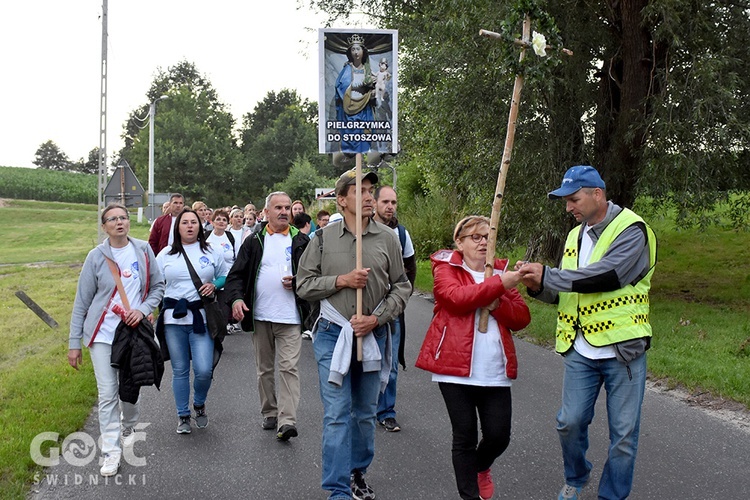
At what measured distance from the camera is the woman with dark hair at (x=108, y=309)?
5852 millimetres

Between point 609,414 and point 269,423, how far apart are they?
3.21 m

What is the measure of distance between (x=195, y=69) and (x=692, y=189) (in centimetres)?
9951

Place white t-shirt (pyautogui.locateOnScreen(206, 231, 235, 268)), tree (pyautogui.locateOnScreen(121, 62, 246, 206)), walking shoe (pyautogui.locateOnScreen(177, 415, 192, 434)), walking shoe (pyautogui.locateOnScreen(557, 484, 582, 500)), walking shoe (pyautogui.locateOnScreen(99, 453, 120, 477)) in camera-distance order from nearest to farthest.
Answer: walking shoe (pyautogui.locateOnScreen(557, 484, 582, 500)) < walking shoe (pyautogui.locateOnScreen(99, 453, 120, 477)) < walking shoe (pyautogui.locateOnScreen(177, 415, 192, 434)) < white t-shirt (pyautogui.locateOnScreen(206, 231, 235, 268)) < tree (pyautogui.locateOnScreen(121, 62, 246, 206))

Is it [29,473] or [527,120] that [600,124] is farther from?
[29,473]

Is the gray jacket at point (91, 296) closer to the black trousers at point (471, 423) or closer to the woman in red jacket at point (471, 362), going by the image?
the woman in red jacket at point (471, 362)

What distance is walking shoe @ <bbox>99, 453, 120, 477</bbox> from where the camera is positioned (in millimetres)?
5673

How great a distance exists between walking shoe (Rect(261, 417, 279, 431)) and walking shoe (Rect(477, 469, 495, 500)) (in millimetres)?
2465

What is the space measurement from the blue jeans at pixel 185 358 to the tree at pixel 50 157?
142 metres

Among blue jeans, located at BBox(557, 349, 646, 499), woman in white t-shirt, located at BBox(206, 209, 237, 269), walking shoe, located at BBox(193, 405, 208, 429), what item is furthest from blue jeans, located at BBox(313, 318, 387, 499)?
woman in white t-shirt, located at BBox(206, 209, 237, 269)

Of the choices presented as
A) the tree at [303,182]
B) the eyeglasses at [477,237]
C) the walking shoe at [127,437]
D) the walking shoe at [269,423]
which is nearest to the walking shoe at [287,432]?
the walking shoe at [269,423]

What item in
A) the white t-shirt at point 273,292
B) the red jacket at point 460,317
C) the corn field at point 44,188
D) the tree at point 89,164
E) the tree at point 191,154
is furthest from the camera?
the tree at point 89,164

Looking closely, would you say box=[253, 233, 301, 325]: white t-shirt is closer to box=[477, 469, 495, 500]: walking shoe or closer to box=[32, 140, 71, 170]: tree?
box=[477, 469, 495, 500]: walking shoe

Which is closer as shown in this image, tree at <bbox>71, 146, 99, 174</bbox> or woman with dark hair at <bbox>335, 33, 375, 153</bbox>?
woman with dark hair at <bbox>335, 33, 375, 153</bbox>

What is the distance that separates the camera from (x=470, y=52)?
13.6 metres
